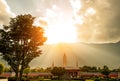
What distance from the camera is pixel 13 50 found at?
40.5 meters

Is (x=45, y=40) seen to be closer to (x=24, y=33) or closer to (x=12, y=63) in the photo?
(x=24, y=33)

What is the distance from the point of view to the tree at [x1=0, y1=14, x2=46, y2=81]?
40.4 meters

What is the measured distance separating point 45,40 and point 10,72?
79132 mm

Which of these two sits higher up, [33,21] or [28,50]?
[33,21]

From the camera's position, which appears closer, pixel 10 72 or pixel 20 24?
pixel 20 24

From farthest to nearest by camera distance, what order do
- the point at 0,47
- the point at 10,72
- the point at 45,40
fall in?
the point at 10,72, the point at 45,40, the point at 0,47

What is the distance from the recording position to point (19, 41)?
4188cm

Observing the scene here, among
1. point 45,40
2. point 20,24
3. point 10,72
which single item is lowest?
point 10,72

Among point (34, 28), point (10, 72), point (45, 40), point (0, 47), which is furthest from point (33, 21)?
point (10, 72)

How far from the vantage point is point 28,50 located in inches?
1646

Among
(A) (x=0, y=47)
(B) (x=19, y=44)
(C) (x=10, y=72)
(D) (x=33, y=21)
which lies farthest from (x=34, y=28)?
(C) (x=10, y=72)

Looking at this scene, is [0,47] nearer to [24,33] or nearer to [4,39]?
[4,39]

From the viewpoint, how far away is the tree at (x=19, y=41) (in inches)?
1590

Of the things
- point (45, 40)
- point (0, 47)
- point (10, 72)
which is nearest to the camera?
point (0, 47)
